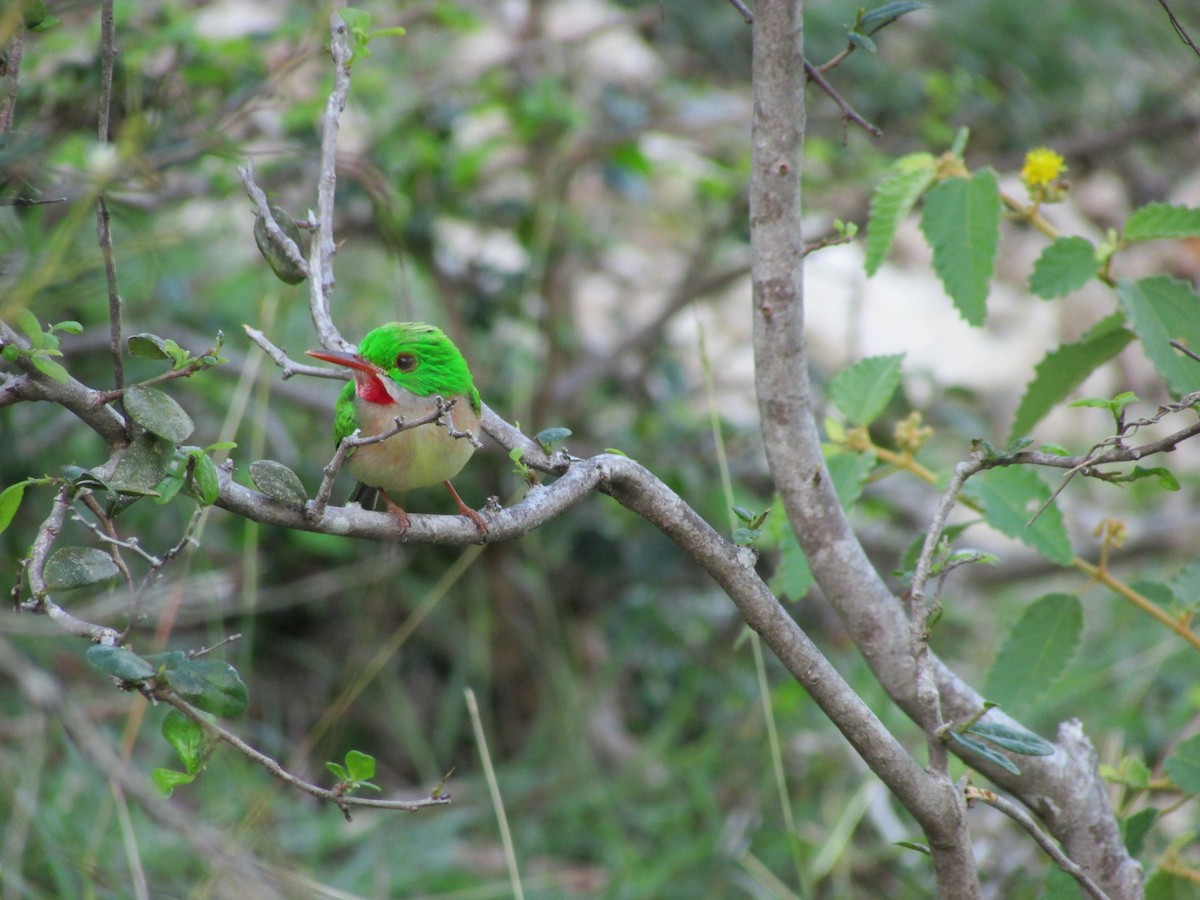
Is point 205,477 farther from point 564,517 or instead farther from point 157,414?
point 564,517

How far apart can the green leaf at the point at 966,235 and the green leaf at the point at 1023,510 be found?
12.4 inches

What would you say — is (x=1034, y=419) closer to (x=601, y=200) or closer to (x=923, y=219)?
(x=923, y=219)

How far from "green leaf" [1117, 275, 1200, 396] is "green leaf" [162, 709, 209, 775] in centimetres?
162

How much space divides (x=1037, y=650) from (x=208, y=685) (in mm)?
1470

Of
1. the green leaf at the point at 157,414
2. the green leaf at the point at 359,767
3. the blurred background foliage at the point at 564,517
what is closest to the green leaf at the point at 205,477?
the green leaf at the point at 157,414

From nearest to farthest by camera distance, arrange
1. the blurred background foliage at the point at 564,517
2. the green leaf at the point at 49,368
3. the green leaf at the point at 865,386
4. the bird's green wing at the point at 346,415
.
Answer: the green leaf at the point at 49,368, the green leaf at the point at 865,386, the bird's green wing at the point at 346,415, the blurred background foliage at the point at 564,517

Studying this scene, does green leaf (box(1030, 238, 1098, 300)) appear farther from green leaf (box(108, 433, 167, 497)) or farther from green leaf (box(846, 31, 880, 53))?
green leaf (box(108, 433, 167, 497))

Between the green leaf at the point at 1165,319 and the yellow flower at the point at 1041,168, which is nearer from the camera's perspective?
the green leaf at the point at 1165,319

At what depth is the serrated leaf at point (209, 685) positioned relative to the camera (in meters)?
1.42

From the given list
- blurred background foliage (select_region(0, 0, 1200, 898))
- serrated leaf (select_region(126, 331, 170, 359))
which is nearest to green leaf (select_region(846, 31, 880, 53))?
serrated leaf (select_region(126, 331, 170, 359))

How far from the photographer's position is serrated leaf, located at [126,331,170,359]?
148 cm

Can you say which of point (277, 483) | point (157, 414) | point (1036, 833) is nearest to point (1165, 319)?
point (1036, 833)

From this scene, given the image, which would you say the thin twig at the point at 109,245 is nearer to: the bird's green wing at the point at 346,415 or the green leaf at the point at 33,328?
the green leaf at the point at 33,328

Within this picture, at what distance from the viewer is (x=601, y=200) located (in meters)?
7.21
